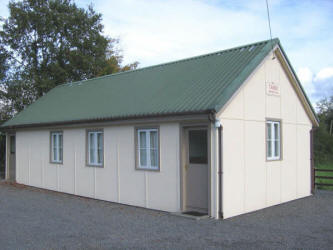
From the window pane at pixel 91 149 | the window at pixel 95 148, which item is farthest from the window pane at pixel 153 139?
the window pane at pixel 91 149

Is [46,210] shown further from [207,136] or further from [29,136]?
[29,136]

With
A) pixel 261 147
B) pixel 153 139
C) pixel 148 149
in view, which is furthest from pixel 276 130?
pixel 148 149

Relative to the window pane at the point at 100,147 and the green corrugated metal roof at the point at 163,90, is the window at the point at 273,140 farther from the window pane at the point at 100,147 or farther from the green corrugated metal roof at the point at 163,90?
the window pane at the point at 100,147

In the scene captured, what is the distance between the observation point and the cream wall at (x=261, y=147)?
396 inches

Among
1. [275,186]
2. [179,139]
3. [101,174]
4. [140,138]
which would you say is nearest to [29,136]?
[101,174]

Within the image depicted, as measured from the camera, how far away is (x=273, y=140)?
39.3 ft

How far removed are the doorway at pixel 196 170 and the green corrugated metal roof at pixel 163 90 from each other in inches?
36.9

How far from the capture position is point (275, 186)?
465 inches

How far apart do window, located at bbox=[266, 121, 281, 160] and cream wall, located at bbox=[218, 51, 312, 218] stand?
0.20 metres

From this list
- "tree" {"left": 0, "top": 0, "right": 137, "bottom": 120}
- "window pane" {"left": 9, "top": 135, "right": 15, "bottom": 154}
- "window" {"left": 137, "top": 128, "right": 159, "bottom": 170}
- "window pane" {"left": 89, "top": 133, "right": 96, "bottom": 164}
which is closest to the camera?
"window" {"left": 137, "top": 128, "right": 159, "bottom": 170}

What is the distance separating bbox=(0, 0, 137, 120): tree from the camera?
81.4 feet

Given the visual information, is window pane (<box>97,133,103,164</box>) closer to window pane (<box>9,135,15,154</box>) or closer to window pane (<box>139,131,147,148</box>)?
window pane (<box>139,131,147,148</box>)

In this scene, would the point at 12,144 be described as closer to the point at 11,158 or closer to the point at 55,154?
the point at 11,158

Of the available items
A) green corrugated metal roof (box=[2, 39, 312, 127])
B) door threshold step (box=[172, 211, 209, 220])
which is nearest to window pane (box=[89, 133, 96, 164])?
green corrugated metal roof (box=[2, 39, 312, 127])
